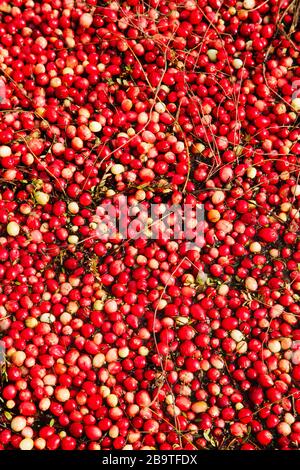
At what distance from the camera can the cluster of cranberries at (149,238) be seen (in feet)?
5.55

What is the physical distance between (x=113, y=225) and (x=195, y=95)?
71 cm

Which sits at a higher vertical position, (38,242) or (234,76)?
(234,76)

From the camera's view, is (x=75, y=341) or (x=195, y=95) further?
(x=195, y=95)

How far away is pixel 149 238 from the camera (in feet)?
6.10

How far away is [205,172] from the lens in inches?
75.8

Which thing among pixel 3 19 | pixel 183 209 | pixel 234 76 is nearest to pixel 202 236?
pixel 183 209

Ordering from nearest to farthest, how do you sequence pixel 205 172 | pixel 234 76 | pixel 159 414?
pixel 159 414 → pixel 205 172 → pixel 234 76

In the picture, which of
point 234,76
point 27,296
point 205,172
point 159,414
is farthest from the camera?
point 234,76

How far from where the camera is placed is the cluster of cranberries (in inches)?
66.6

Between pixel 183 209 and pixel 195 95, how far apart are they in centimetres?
55

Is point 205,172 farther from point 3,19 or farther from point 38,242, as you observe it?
point 3,19

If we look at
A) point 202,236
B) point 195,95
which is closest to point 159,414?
point 202,236

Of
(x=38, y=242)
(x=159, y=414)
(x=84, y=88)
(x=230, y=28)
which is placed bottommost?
(x=159, y=414)

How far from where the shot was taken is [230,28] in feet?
6.90
